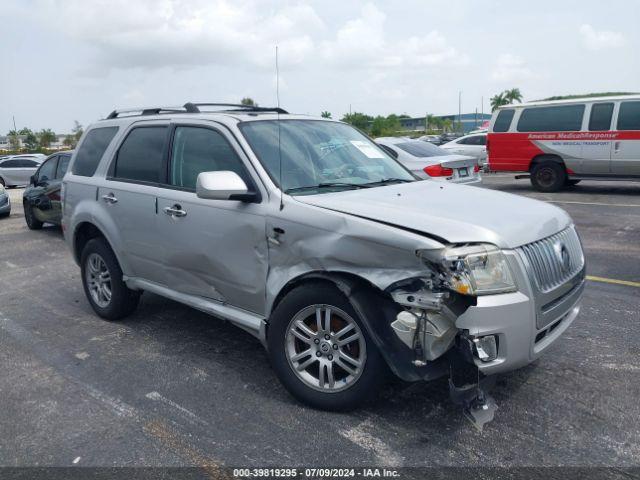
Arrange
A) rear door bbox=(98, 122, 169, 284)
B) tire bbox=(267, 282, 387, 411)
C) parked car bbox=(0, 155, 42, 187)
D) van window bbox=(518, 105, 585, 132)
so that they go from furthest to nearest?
parked car bbox=(0, 155, 42, 187), van window bbox=(518, 105, 585, 132), rear door bbox=(98, 122, 169, 284), tire bbox=(267, 282, 387, 411)

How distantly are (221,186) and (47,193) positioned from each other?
833 cm

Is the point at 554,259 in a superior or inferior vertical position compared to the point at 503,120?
inferior

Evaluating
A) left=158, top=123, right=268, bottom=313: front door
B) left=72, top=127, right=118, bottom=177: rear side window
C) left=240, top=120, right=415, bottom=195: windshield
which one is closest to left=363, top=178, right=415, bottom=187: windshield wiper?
left=240, top=120, right=415, bottom=195: windshield

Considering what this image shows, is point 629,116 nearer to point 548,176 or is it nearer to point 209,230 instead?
point 548,176

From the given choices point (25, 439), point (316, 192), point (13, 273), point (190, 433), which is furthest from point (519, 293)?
point (13, 273)

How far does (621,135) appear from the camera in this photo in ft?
42.3

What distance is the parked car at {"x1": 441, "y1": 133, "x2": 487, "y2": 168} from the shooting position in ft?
66.6

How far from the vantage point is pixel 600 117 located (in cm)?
1316

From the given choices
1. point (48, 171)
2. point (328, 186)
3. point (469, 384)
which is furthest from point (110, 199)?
point (48, 171)

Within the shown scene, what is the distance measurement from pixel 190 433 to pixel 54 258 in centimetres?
627

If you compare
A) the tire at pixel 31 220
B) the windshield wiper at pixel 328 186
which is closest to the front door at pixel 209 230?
the windshield wiper at pixel 328 186

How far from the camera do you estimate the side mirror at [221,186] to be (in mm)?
3674

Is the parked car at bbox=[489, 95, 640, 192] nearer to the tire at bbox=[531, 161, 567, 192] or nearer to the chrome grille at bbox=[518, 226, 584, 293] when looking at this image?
the tire at bbox=[531, 161, 567, 192]

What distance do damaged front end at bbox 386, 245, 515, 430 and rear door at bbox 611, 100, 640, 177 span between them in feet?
38.1
